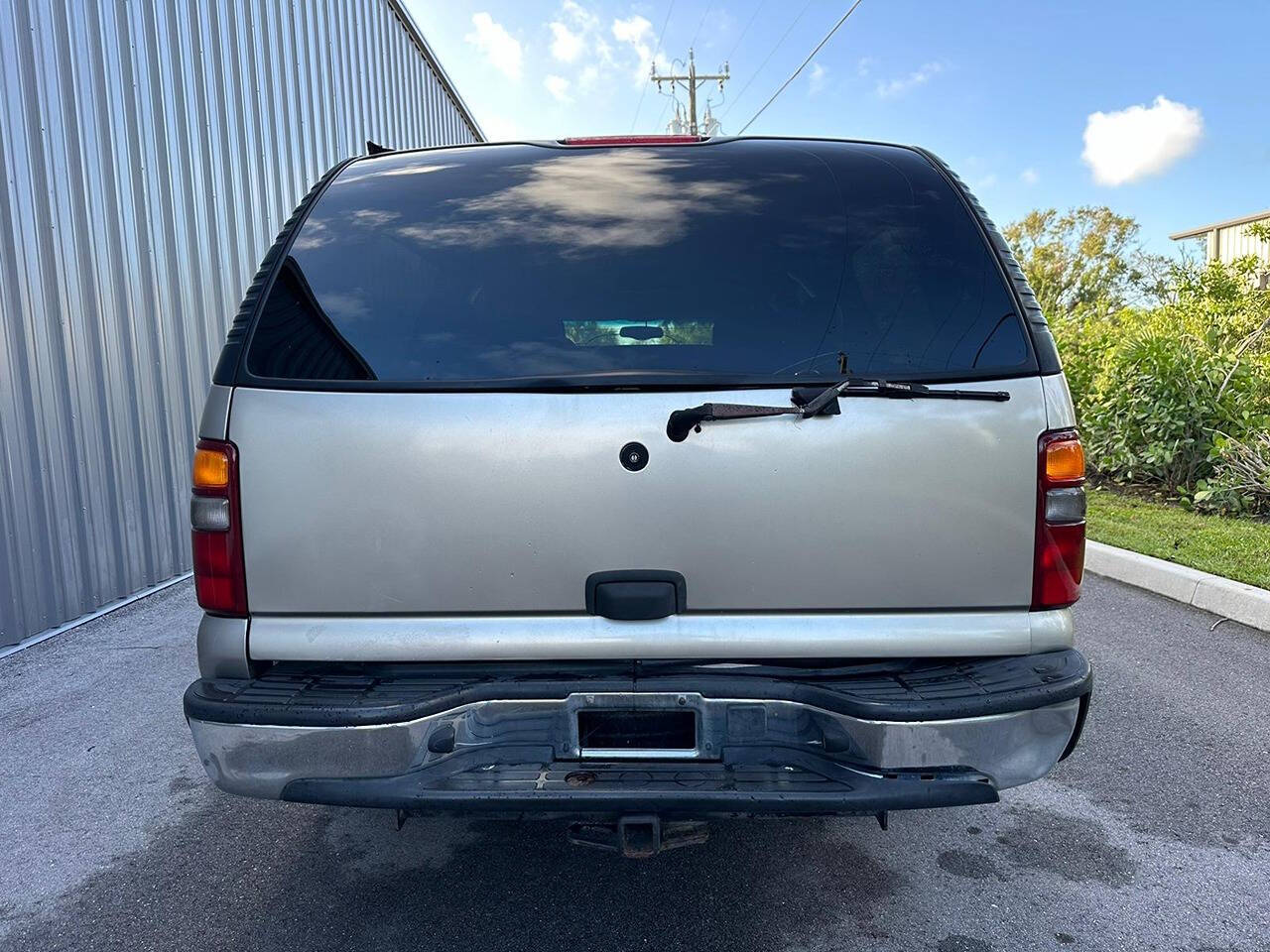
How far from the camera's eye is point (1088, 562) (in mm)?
6270

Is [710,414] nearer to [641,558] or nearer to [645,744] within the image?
[641,558]

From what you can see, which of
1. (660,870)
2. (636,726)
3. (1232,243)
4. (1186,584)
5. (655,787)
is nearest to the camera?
(655,787)

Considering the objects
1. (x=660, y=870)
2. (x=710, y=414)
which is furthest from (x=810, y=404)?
(x=660, y=870)

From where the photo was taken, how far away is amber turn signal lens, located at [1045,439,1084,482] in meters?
2.01

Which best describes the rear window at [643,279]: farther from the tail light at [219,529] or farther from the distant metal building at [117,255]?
the distant metal building at [117,255]

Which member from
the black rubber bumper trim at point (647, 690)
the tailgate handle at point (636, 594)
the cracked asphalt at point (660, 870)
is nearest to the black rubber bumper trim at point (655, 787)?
the black rubber bumper trim at point (647, 690)

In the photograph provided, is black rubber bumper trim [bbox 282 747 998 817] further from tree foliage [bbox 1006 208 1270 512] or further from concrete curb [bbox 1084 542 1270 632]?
tree foliage [bbox 1006 208 1270 512]

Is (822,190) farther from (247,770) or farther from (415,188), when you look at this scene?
(247,770)

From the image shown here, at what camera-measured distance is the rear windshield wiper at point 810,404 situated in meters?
1.97

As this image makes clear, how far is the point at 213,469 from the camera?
2041mm

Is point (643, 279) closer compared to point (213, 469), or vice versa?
point (213, 469)

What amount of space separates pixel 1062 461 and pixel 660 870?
156 centimetres

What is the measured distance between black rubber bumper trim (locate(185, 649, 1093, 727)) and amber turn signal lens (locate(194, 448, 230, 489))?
1.48 ft

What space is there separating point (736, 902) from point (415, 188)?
82.0 inches
